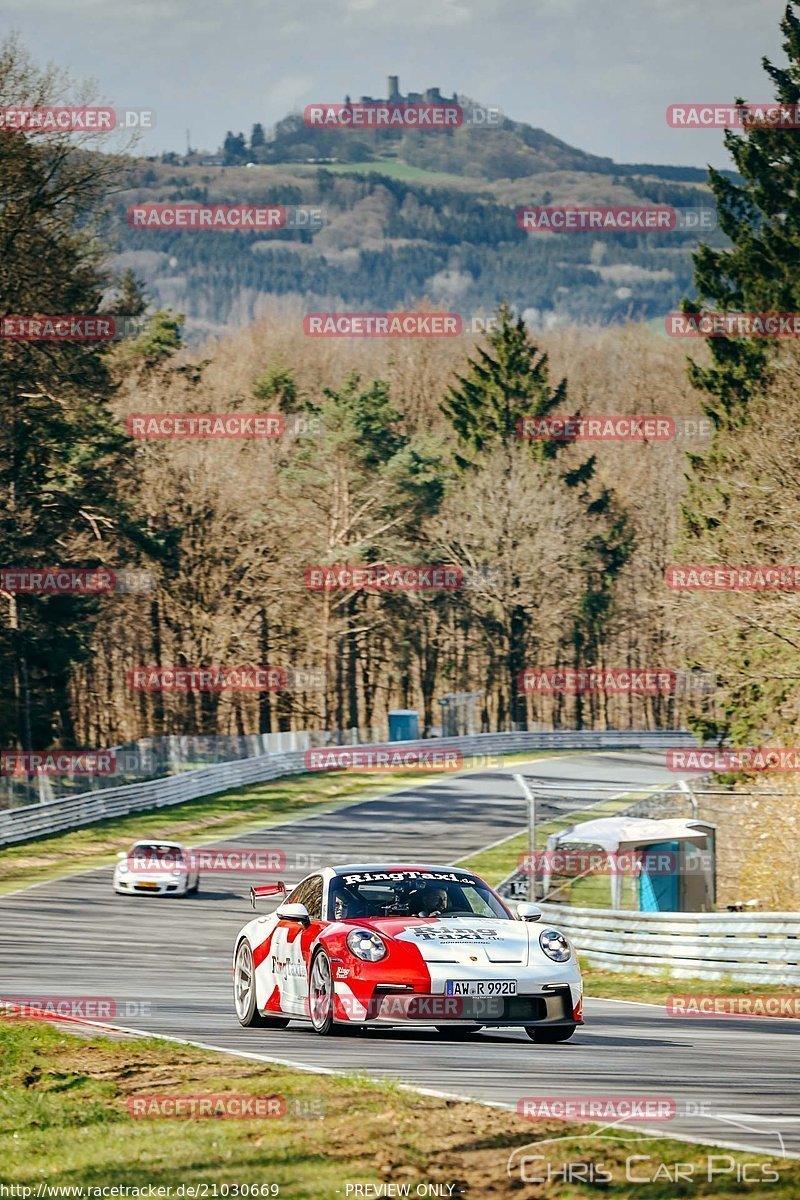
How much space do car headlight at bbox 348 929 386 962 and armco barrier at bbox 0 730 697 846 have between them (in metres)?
30.6

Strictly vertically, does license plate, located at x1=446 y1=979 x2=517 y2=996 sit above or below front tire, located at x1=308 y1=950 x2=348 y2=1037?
above

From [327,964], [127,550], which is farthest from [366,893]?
[127,550]

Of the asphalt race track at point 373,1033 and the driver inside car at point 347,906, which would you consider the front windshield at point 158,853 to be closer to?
the asphalt race track at point 373,1033

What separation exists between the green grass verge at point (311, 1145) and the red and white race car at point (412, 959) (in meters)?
1.33

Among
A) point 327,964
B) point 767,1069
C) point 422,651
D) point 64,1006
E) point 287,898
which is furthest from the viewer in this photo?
point 422,651

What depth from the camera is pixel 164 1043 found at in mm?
11859

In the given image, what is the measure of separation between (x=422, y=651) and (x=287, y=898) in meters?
72.7

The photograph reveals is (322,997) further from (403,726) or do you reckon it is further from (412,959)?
(403,726)

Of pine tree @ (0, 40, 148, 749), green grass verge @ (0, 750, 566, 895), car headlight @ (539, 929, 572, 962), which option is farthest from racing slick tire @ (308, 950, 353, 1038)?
pine tree @ (0, 40, 148, 749)

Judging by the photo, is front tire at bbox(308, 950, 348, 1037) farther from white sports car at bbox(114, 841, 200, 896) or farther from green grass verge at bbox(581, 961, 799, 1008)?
white sports car at bbox(114, 841, 200, 896)

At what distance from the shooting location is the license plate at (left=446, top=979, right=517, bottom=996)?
1098 centimetres

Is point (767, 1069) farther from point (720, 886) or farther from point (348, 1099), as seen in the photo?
point (720, 886)

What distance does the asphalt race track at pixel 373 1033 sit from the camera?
9062mm

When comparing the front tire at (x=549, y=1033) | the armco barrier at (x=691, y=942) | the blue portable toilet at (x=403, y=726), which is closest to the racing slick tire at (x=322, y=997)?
the front tire at (x=549, y=1033)
